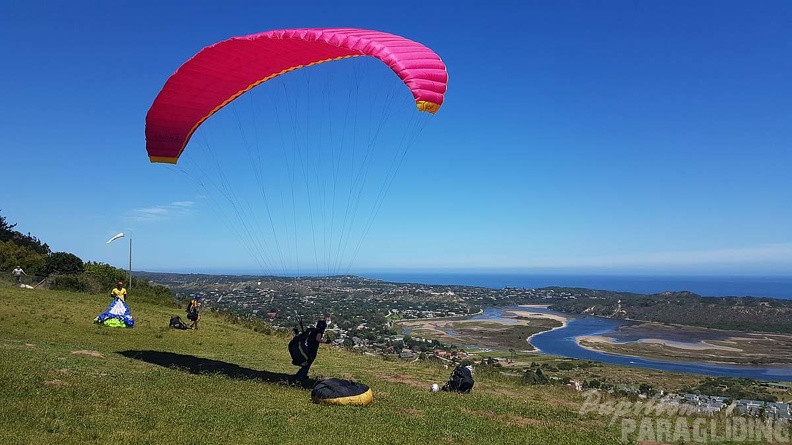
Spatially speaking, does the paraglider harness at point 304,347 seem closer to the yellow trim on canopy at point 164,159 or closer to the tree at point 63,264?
the yellow trim on canopy at point 164,159

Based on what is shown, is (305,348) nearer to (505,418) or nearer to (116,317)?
(505,418)

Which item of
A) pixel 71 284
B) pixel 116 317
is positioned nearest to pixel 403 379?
pixel 116 317

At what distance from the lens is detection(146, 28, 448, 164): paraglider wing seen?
31.0 feet

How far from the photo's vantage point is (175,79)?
10.9 m

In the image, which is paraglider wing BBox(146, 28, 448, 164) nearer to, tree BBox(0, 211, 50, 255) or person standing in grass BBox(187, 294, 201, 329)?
person standing in grass BBox(187, 294, 201, 329)

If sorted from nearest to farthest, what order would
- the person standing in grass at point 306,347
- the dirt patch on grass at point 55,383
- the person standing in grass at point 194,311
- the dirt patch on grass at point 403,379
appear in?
the dirt patch on grass at point 55,383 < the person standing in grass at point 306,347 < the dirt patch on grass at point 403,379 < the person standing in grass at point 194,311

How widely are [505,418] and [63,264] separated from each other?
3375 centimetres

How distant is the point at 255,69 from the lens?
36.7 ft

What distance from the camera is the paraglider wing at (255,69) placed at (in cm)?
945

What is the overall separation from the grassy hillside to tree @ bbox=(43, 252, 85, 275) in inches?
732

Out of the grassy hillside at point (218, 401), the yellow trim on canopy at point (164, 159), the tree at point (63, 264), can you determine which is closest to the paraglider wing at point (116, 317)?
the grassy hillside at point (218, 401)

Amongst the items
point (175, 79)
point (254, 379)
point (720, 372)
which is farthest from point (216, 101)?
point (720, 372)

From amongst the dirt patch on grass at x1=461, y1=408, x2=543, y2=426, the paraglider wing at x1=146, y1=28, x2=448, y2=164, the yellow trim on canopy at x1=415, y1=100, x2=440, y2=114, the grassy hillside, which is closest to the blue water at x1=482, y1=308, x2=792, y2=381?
the grassy hillside

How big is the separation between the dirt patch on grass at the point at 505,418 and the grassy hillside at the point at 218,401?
3 centimetres
